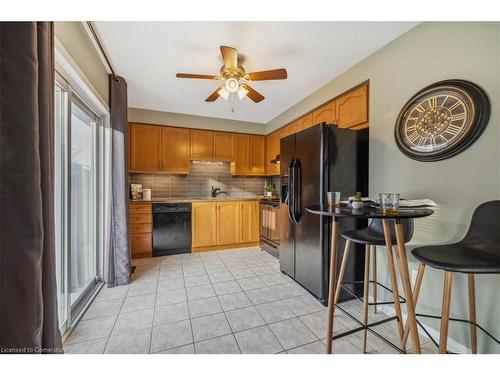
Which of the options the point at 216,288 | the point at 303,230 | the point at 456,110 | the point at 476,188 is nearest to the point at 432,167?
the point at 476,188

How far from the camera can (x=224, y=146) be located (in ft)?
13.3

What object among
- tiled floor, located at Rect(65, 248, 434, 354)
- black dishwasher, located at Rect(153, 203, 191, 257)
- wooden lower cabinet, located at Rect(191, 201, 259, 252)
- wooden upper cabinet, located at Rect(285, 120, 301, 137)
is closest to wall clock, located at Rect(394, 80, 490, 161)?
tiled floor, located at Rect(65, 248, 434, 354)

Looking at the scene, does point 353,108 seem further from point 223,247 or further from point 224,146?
point 223,247

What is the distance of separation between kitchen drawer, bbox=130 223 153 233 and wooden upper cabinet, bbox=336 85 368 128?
313 cm

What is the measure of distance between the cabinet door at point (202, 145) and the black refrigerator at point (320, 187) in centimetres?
200

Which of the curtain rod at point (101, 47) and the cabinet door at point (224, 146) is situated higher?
the curtain rod at point (101, 47)

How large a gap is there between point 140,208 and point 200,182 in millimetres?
1261

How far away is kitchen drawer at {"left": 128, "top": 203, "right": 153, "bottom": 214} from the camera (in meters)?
3.19

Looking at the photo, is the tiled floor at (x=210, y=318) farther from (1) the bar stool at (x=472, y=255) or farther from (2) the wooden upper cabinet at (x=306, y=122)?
(2) the wooden upper cabinet at (x=306, y=122)

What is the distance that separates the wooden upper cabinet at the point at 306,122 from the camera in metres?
2.91

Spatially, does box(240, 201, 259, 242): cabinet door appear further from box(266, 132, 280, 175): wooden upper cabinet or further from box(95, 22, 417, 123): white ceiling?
box(95, 22, 417, 123): white ceiling

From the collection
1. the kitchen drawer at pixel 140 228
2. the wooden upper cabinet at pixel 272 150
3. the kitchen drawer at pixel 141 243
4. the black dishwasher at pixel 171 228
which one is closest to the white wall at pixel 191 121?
the wooden upper cabinet at pixel 272 150

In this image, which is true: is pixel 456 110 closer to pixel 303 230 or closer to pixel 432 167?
pixel 432 167
